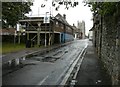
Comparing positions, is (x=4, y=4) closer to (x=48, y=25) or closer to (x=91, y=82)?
(x=91, y=82)

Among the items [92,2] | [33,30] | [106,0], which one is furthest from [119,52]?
[33,30]

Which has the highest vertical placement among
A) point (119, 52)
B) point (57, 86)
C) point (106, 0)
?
point (106, 0)

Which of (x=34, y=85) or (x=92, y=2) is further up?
(x=92, y=2)

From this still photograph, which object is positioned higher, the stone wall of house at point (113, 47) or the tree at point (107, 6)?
the tree at point (107, 6)

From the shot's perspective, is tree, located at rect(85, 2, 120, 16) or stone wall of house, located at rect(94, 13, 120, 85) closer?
stone wall of house, located at rect(94, 13, 120, 85)

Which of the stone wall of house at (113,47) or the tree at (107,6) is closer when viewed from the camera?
the stone wall of house at (113,47)

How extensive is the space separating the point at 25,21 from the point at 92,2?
41.0 m

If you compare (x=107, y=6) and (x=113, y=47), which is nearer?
(x=107, y=6)

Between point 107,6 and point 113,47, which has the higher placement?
point 107,6

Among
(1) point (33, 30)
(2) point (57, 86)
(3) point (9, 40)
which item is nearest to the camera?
(2) point (57, 86)

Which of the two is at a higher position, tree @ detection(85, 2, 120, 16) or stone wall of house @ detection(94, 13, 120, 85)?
tree @ detection(85, 2, 120, 16)

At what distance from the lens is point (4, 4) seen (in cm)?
1961

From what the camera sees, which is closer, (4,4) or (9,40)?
(4,4)

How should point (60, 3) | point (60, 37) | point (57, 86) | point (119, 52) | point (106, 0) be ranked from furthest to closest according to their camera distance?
point (60, 37) → point (60, 3) → point (57, 86) → point (106, 0) → point (119, 52)
